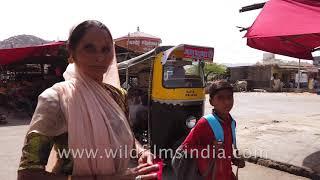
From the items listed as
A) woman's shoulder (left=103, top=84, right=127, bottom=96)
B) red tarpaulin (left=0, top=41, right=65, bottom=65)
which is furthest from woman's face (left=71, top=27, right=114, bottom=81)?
red tarpaulin (left=0, top=41, right=65, bottom=65)

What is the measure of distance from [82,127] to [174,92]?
451cm

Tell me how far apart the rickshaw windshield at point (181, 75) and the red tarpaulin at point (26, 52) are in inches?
364

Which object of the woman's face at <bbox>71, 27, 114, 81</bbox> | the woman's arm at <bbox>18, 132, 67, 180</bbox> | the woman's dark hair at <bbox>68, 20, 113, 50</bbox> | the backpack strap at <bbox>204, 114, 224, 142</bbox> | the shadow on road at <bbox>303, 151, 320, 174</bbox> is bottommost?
the shadow on road at <bbox>303, 151, 320, 174</bbox>

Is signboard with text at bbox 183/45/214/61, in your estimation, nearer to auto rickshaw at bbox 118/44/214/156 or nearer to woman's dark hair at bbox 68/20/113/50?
auto rickshaw at bbox 118/44/214/156

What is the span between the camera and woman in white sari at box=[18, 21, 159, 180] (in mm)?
1437

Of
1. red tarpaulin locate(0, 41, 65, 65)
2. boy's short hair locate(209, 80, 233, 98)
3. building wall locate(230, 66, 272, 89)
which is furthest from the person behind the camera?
building wall locate(230, 66, 272, 89)

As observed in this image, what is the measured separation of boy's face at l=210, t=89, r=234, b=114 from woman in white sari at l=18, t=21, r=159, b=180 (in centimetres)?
150

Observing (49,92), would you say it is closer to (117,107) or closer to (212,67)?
(117,107)

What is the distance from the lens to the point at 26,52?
14.1 meters

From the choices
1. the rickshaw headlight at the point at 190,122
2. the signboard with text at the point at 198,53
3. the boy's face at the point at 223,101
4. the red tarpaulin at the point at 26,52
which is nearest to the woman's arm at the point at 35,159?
the boy's face at the point at 223,101

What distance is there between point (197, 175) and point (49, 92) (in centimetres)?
191

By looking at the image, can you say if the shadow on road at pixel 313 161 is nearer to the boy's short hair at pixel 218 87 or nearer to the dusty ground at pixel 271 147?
the dusty ground at pixel 271 147

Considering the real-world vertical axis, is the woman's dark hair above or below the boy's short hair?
above

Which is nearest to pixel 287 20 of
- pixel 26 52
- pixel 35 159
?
pixel 35 159
